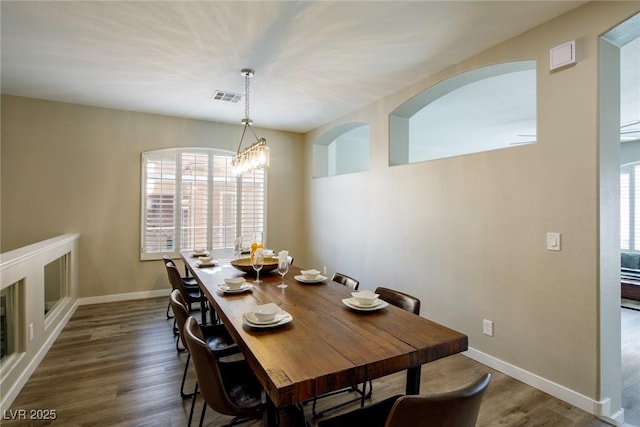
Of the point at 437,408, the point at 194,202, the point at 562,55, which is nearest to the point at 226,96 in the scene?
the point at 194,202

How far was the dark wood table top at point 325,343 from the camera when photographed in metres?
1.15

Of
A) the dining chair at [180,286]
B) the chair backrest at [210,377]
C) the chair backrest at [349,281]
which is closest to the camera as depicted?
the chair backrest at [210,377]

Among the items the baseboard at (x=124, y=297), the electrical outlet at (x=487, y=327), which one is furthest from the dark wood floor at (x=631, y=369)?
the baseboard at (x=124, y=297)

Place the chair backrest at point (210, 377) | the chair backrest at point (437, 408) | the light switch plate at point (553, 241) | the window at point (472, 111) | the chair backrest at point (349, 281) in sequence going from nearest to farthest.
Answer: the chair backrest at point (437, 408) → the chair backrest at point (210, 377) → the light switch plate at point (553, 241) → the chair backrest at point (349, 281) → the window at point (472, 111)

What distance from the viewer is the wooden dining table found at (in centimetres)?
115

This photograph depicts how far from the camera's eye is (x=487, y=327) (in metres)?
2.88

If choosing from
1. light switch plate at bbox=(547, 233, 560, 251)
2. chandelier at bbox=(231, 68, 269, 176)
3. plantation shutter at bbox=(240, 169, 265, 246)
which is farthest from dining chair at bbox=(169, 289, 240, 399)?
plantation shutter at bbox=(240, 169, 265, 246)

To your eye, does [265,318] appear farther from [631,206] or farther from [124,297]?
[631,206]

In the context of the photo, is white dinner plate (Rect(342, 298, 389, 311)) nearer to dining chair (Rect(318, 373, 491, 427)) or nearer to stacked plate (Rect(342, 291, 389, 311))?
stacked plate (Rect(342, 291, 389, 311))

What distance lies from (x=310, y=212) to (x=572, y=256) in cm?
410

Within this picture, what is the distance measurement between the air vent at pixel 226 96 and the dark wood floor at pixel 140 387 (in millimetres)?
2867

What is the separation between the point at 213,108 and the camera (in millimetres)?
4594

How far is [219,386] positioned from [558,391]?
2455mm

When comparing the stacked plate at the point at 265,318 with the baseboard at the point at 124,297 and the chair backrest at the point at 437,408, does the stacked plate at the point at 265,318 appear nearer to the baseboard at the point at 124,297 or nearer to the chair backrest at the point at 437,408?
the chair backrest at the point at 437,408
